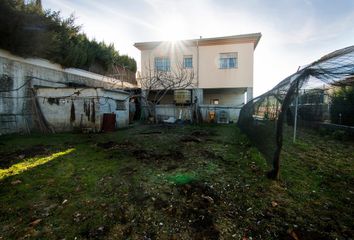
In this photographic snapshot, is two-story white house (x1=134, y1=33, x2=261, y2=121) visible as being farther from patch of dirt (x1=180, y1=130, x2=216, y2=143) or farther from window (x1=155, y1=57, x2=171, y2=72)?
patch of dirt (x1=180, y1=130, x2=216, y2=143)

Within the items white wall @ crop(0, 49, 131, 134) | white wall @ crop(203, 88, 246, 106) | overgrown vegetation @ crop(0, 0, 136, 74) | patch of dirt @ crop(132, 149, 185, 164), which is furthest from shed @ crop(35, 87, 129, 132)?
white wall @ crop(203, 88, 246, 106)

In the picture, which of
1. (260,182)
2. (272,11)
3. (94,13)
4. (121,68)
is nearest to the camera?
(260,182)

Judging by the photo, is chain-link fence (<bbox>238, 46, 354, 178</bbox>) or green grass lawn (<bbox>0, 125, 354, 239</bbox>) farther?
chain-link fence (<bbox>238, 46, 354, 178</bbox>)

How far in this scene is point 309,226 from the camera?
2.21 m

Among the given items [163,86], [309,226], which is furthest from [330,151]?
[163,86]

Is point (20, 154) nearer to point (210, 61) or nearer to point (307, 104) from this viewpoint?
point (210, 61)

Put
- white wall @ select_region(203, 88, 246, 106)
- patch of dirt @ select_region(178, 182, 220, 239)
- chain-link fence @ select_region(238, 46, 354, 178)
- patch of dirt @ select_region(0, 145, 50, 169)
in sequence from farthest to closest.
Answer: white wall @ select_region(203, 88, 246, 106) < patch of dirt @ select_region(0, 145, 50, 169) < chain-link fence @ select_region(238, 46, 354, 178) < patch of dirt @ select_region(178, 182, 220, 239)

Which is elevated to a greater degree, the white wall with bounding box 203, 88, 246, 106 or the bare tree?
the bare tree

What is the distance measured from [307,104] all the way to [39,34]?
13.8m

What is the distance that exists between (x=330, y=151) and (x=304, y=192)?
370 cm

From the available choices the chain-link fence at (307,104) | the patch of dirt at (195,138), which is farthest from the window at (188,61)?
the patch of dirt at (195,138)

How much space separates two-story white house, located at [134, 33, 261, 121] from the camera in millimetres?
13508

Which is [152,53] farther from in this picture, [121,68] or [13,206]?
[13,206]

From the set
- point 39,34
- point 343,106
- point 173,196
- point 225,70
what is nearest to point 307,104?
point 343,106
